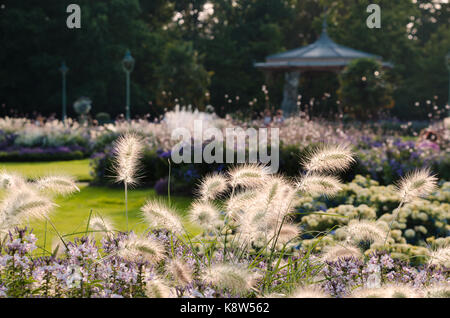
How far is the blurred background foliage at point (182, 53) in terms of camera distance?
90.7ft

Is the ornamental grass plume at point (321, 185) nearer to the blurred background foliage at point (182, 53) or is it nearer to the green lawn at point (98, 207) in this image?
the green lawn at point (98, 207)

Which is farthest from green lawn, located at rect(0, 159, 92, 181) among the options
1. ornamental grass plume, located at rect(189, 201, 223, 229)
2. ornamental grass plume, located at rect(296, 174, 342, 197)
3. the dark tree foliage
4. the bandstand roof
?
the dark tree foliage

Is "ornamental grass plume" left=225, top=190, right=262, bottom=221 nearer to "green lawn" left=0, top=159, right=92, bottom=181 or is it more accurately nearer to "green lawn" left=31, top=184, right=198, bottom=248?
"green lawn" left=31, top=184, right=198, bottom=248

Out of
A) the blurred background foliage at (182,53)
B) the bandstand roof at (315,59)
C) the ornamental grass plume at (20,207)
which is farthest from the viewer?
the blurred background foliage at (182,53)

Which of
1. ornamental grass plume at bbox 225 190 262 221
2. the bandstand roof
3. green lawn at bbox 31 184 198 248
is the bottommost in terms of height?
green lawn at bbox 31 184 198 248

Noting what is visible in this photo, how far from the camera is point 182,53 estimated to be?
24.8 m

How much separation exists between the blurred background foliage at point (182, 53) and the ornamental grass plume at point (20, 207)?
22.1m

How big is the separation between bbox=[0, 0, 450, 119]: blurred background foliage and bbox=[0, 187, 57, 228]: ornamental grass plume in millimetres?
22068

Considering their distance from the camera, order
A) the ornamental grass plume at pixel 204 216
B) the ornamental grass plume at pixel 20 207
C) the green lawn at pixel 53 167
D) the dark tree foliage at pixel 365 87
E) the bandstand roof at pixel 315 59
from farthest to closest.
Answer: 1. the bandstand roof at pixel 315 59
2. the dark tree foliage at pixel 365 87
3. the green lawn at pixel 53 167
4. the ornamental grass plume at pixel 204 216
5. the ornamental grass plume at pixel 20 207

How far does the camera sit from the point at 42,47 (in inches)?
1143

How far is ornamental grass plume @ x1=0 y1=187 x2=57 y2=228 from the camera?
6.39ft

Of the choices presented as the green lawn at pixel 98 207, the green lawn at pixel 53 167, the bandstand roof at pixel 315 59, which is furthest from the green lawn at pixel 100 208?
the bandstand roof at pixel 315 59

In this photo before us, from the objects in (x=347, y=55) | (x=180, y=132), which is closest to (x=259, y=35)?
(x=347, y=55)

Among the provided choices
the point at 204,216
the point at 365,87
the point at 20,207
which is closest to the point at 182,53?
the point at 365,87
